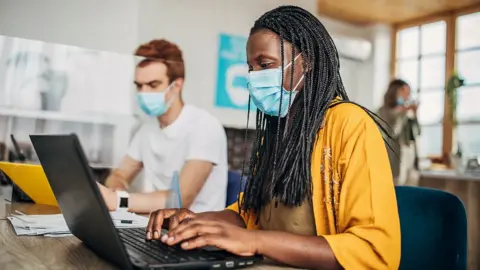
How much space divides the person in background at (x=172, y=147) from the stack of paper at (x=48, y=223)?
3.06 feet

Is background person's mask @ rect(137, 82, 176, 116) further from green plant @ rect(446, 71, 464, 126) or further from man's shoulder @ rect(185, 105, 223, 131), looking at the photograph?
green plant @ rect(446, 71, 464, 126)

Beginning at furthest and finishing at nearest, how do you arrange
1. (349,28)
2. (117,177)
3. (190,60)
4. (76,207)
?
(349,28)
(190,60)
(117,177)
(76,207)

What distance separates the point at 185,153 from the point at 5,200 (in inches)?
34.3

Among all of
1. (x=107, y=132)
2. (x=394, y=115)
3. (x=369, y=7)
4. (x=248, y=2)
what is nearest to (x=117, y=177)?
(x=107, y=132)

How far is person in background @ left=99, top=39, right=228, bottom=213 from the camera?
2227mm

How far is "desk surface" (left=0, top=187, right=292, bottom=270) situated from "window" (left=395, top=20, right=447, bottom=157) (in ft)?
14.6

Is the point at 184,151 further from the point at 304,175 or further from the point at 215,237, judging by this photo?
the point at 215,237

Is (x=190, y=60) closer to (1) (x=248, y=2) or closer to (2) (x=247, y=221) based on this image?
(1) (x=248, y=2)

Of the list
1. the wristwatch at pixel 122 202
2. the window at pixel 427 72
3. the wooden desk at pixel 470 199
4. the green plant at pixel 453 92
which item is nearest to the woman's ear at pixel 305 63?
the wristwatch at pixel 122 202

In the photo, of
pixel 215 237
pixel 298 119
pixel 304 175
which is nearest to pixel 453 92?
pixel 298 119

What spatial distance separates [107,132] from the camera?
230cm

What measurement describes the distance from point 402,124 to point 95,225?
11.6 ft

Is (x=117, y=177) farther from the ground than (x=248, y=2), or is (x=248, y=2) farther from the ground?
(x=248, y=2)

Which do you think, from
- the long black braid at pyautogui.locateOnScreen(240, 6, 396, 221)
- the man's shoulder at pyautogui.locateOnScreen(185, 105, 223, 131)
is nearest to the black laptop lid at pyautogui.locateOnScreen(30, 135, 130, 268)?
the long black braid at pyautogui.locateOnScreen(240, 6, 396, 221)
